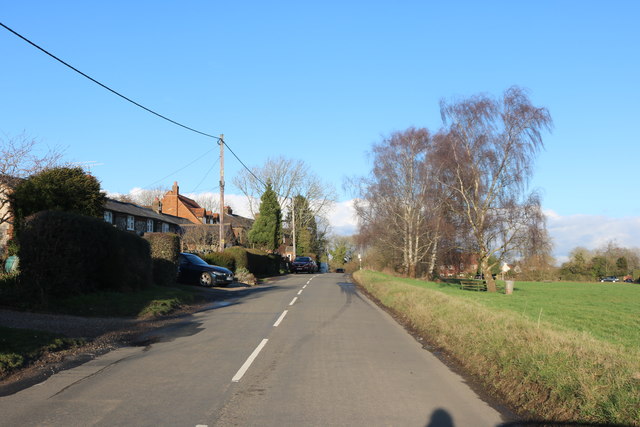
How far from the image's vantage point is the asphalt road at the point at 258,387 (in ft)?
17.5

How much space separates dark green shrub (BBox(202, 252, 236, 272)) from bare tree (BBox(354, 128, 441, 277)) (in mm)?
14585

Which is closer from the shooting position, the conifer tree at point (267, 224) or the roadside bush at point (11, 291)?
the roadside bush at point (11, 291)

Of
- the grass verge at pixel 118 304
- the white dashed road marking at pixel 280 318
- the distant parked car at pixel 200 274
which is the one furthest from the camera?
the distant parked car at pixel 200 274

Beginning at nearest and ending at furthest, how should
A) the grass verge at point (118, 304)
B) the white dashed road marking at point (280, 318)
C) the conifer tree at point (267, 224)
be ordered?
the white dashed road marking at point (280, 318)
the grass verge at point (118, 304)
the conifer tree at point (267, 224)

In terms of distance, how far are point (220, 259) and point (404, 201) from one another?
17.1 m

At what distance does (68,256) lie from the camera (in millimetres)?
13625

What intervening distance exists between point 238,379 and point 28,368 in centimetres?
312

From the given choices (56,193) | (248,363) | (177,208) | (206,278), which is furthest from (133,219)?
(248,363)

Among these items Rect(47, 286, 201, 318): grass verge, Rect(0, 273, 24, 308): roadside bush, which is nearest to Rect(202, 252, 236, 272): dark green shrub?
Rect(47, 286, 201, 318): grass verge

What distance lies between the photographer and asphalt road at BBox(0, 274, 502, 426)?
17.5 feet

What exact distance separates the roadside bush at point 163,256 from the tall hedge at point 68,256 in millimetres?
4714

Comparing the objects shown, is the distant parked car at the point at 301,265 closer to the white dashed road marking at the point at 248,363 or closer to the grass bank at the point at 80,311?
the grass bank at the point at 80,311

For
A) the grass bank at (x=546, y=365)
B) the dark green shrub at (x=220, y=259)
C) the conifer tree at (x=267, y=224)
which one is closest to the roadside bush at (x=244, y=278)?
the dark green shrub at (x=220, y=259)

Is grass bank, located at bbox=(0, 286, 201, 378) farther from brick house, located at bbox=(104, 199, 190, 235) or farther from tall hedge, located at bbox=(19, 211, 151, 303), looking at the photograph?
brick house, located at bbox=(104, 199, 190, 235)
